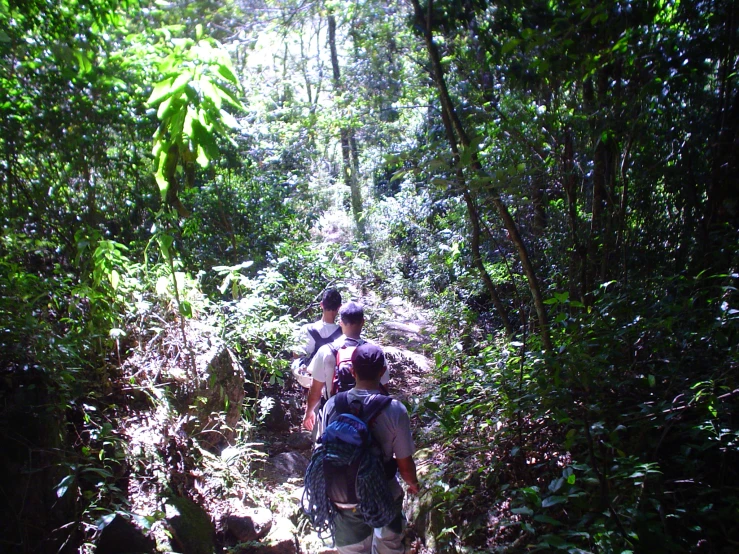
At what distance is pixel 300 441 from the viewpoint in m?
6.73

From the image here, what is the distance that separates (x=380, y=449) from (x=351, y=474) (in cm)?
23

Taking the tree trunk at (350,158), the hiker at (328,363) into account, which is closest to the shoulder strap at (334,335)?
the hiker at (328,363)

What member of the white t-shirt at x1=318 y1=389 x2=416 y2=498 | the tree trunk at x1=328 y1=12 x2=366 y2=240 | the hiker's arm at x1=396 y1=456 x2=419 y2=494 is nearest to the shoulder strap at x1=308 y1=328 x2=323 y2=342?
the white t-shirt at x1=318 y1=389 x2=416 y2=498

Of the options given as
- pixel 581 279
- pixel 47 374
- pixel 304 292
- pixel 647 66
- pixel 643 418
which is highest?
pixel 647 66

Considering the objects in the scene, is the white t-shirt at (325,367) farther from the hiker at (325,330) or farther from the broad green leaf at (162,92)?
the broad green leaf at (162,92)

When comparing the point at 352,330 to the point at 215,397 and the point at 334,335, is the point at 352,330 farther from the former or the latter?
the point at 215,397

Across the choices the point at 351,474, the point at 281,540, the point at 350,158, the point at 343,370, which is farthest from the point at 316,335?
the point at 350,158

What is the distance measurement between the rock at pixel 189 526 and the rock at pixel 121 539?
0.32m

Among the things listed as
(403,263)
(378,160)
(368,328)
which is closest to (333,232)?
(378,160)

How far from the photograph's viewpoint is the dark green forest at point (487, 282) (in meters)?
3.14

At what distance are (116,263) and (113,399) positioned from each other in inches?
44.2

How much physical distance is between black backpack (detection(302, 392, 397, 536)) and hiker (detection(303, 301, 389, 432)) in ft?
2.87

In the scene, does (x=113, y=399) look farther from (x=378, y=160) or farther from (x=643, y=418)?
(x=378, y=160)

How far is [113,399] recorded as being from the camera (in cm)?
425
